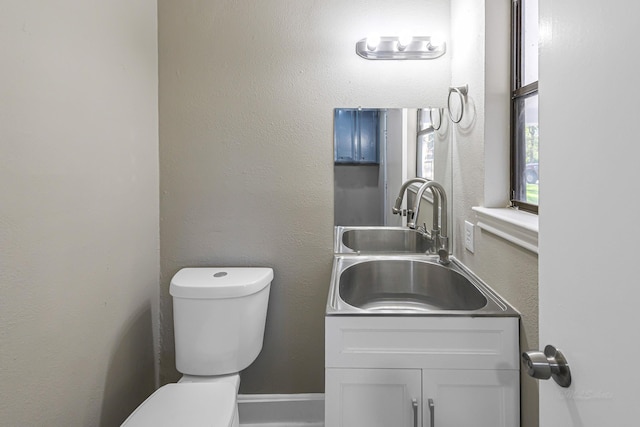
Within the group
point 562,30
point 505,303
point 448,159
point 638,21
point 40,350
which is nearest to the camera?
point 638,21

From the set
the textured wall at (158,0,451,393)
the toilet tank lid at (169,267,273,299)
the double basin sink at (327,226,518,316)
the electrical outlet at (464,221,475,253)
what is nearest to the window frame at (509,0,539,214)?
the electrical outlet at (464,221,475,253)

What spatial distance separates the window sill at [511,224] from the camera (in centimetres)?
103

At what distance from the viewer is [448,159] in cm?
179

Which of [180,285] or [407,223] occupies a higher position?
[407,223]

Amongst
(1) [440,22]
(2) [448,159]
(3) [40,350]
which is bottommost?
(3) [40,350]

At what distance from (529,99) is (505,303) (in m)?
0.69

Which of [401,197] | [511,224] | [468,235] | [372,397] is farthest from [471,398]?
[401,197]

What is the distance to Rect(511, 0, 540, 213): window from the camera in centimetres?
128

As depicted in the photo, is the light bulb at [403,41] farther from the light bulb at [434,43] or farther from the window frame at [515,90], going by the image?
the window frame at [515,90]

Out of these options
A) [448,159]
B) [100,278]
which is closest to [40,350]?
[100,278]

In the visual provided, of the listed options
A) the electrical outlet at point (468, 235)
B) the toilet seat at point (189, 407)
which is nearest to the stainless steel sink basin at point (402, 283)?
the electrical outlet at point (468, 235)

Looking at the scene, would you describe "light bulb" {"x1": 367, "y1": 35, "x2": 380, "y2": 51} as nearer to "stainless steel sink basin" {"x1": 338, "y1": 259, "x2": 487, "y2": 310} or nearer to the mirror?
the mirror

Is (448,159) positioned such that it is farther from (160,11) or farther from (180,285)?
(160,11)

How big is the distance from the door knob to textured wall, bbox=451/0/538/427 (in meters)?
0.50
